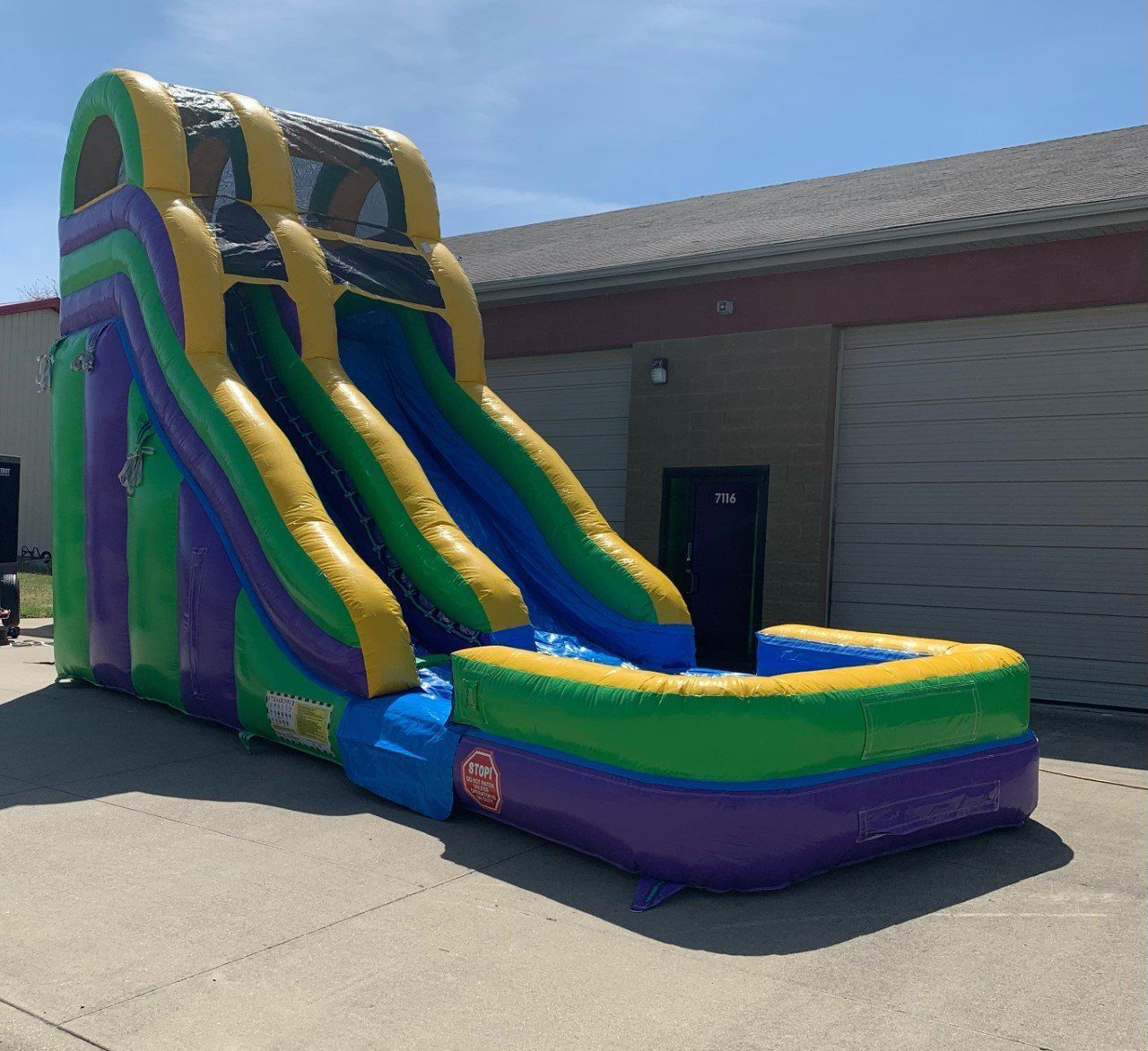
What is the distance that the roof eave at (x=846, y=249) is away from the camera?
27.1 feet

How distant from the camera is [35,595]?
1499 centimetres

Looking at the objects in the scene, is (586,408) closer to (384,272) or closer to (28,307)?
(384,272)

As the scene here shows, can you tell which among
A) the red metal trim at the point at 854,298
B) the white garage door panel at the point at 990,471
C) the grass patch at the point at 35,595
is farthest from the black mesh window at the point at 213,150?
the grass patch at the point at 35,595

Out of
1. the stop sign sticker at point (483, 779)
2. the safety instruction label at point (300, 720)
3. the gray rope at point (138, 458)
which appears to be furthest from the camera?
the gray rope at point (138, 458)

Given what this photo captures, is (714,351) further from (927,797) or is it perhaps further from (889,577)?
(927,797)

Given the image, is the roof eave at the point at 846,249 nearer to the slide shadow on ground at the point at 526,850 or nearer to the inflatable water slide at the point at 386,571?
the inflatable water slide at the point at 386,571

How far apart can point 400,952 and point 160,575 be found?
155 inches

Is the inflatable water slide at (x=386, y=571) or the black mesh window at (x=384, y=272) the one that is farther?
the black mesh window at (x=384, y=272)

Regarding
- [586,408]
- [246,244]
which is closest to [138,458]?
[246,244]

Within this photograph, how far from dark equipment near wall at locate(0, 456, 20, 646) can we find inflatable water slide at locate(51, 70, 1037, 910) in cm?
324

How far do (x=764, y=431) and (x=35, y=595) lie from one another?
10.2 m

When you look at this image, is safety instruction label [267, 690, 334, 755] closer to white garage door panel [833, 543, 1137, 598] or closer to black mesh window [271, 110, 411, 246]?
black mesh window [271, 110, 411, 246]

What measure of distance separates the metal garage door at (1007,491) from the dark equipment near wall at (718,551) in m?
0.73

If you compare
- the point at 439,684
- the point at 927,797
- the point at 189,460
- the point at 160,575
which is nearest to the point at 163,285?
the point at 189,460
